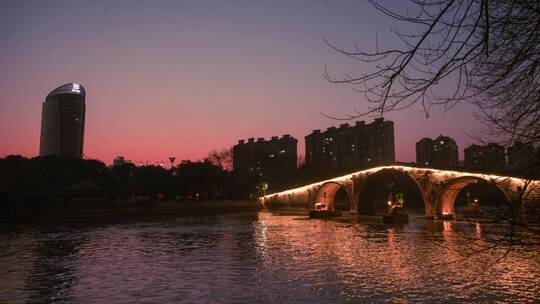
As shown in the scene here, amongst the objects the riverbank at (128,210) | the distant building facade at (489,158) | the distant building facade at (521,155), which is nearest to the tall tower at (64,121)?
the riverbank at (128,210)

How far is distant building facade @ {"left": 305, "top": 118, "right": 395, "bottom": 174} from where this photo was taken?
135 metres

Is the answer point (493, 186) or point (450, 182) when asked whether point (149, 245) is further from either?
point (450, 182)

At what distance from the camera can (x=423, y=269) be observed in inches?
651

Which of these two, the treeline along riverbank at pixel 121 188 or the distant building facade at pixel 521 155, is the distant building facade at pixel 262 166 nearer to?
the treeline along riverbank at pixel 121 188

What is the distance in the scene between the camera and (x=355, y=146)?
142m

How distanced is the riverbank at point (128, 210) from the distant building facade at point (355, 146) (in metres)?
57.4

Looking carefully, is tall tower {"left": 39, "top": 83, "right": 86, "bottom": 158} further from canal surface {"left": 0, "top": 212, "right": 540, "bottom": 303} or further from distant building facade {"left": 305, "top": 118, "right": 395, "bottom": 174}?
canal surface {"left": 0, "top": 212, "right": 540, "bottom": 303}

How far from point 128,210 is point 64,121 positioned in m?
133

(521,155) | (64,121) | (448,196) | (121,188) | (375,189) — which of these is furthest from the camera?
(64,121)

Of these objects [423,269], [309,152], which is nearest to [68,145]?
[309,152]

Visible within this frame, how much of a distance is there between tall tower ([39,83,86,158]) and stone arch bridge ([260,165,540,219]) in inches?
4593

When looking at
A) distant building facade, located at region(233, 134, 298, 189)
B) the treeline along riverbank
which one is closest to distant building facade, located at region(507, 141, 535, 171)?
the treeline along riverbank

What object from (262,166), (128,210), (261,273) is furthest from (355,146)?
(261,273)

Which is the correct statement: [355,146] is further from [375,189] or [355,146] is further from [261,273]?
[261,273]
